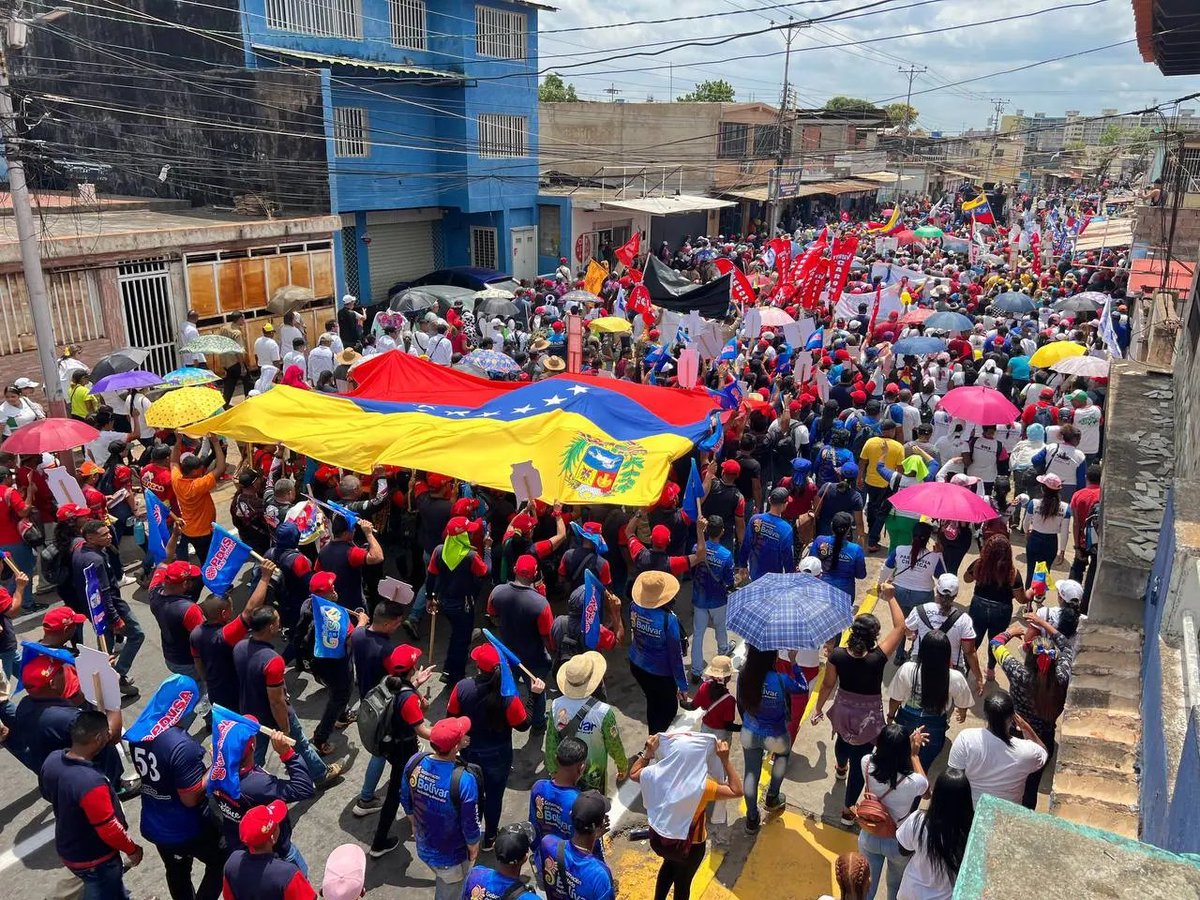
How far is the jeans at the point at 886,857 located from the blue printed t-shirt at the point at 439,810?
2.09 m

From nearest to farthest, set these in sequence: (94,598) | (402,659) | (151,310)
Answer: (402,659) < (94,598) < (151,310)

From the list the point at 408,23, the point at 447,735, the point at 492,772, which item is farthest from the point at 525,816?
the point at 408,23

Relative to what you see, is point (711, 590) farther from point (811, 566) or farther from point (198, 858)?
point (198, 858)

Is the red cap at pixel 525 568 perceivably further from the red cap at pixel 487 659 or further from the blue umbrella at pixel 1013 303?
the blue umbrella at pixel 1013 303

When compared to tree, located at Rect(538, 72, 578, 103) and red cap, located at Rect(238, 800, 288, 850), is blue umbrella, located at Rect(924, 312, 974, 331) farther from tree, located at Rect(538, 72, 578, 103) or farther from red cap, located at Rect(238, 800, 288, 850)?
tree, located at Rect(538, 72, 578, 103)

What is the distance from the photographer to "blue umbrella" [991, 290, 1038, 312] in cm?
1770

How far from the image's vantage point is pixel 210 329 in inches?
673

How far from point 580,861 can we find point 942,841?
68.3 inches

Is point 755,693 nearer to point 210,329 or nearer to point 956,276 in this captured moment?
point 210,329

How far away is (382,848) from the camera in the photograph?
5.59 metres

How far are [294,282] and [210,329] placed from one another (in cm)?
247

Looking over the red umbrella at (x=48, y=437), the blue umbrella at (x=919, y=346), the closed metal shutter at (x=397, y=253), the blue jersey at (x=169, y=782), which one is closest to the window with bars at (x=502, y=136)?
the closed metal shutter at (x=397, y=253)

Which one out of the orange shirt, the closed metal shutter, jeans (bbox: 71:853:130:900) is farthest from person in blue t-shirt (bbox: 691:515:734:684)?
the closed metal shutter

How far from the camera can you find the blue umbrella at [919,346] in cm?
1389
